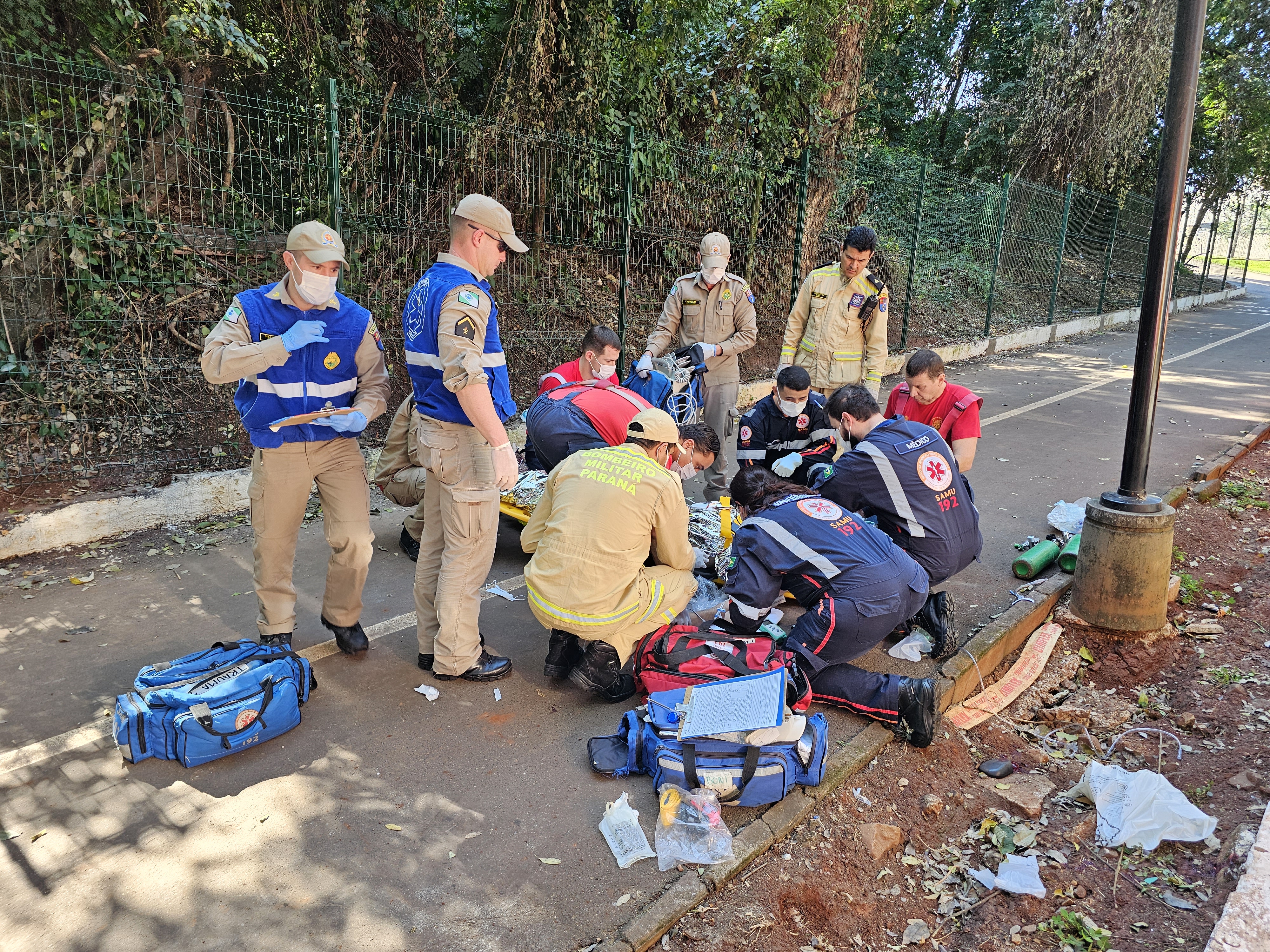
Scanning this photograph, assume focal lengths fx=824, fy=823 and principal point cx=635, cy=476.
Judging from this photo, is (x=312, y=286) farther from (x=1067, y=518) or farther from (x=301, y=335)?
(x=1067, y=518)

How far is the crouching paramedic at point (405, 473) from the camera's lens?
5.33 meters

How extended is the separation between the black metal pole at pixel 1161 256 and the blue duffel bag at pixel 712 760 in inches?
108

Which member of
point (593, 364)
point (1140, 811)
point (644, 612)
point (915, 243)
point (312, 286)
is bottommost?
point (1140, 811)

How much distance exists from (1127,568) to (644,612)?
2974 millimetres

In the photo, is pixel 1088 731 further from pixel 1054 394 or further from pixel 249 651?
pixel 1054 394

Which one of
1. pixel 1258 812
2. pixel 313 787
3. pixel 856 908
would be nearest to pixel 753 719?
pixel 856 908

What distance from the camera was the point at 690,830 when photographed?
297 cm

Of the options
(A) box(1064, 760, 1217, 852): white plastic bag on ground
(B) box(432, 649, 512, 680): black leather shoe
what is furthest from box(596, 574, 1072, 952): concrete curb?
(B) box(432, 649, 512, 680): black leather shoe

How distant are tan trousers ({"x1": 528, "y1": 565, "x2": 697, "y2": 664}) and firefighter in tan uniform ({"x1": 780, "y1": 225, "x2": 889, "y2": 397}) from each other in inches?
112

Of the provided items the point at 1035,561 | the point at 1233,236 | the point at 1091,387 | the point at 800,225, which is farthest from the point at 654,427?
the point at 1233,236

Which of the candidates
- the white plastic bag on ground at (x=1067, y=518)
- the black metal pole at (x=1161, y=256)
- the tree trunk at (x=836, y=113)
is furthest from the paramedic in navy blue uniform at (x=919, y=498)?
the tree trunk at (x=836, y=113)

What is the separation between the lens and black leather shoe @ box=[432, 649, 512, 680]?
13.0ft

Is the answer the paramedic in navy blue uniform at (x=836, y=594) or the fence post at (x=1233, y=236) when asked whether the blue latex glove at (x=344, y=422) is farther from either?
the fence post at (x=1233, y=236)

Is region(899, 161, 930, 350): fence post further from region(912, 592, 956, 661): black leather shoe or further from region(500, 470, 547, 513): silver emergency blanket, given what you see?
region(912, 592, 956, 661): black leather shoe
